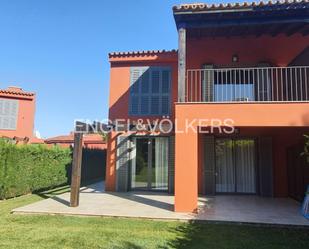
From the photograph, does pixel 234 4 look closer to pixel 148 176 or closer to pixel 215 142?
pixel 215 142

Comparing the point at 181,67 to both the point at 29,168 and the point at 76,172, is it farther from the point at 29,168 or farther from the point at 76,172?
the point at 29,168

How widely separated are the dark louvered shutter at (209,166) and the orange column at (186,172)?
13.5ft

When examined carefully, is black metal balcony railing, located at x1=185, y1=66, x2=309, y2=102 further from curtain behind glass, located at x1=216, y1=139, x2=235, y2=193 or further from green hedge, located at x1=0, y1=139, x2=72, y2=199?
green hedge, located at x1=0, y1=139, x2=72, y2=199

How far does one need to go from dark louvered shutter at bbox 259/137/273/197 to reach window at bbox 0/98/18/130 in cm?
1885

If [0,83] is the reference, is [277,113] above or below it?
below

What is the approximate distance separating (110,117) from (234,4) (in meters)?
7.75

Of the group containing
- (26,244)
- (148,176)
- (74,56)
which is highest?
(74,56)

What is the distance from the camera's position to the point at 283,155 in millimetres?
12977

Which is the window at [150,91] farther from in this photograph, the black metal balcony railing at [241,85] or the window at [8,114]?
the window at [8,114]

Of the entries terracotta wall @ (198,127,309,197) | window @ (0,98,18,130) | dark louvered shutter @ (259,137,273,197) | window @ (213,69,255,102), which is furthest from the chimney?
dark louvered shutter @ (259,137,273,197)

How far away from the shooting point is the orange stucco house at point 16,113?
894 inches

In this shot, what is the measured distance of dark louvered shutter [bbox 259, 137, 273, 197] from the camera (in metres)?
12.9

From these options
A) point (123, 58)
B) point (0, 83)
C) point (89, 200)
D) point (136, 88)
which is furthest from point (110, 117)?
point (0, 83)

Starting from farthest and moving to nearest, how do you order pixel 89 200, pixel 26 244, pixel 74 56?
pixel 74 56 < pixel 89 200 < pixel 26 244
